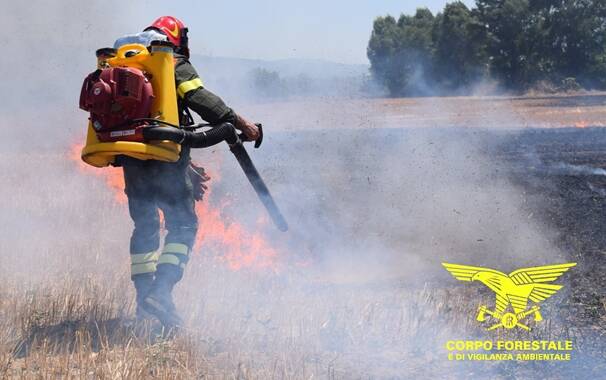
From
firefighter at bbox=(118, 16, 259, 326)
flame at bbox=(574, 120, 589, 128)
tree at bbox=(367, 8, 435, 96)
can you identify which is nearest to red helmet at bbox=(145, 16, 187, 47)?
firefighter at bbox=(118, 16, 259, 326)

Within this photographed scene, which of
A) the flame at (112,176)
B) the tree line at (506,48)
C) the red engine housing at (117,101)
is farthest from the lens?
the tree line at (506,48)

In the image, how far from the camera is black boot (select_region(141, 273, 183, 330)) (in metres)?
4.01

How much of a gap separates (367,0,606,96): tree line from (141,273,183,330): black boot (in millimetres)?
35032

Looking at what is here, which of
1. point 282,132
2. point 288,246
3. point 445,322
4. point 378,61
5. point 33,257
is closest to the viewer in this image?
point 445,322

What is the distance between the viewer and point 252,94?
37.4 ft

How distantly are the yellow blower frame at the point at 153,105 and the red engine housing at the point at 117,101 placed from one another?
0.18 feet

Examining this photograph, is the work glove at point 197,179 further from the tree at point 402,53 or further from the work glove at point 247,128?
the tree at point 402,53

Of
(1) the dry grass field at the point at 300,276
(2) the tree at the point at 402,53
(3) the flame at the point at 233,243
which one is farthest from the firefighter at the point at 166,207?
(2) the tree at the point at 402,53

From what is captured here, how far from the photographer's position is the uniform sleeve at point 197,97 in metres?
4.05

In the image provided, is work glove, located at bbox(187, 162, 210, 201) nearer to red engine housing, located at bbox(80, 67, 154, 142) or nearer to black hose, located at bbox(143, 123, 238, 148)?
black hose, located at bbox(143, 123, 238, 148)

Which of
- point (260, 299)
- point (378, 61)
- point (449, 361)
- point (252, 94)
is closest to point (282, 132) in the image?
point (252, 94)

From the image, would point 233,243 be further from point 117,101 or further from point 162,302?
point 117,101

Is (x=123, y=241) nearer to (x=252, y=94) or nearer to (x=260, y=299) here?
(x=260, y=299)

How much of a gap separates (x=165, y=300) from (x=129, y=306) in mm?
500
